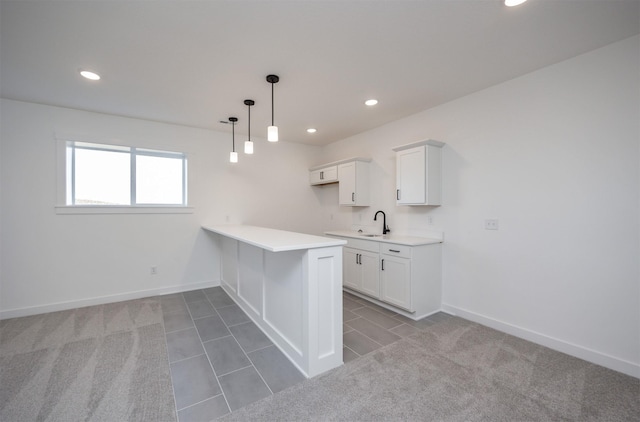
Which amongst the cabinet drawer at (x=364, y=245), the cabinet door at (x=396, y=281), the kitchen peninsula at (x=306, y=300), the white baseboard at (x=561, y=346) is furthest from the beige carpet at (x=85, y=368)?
the white baseboard at (x=561, y=346)

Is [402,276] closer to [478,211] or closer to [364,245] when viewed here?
[364,245]

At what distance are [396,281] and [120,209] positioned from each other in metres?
3.75

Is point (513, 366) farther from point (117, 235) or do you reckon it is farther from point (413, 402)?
point (117, 235)

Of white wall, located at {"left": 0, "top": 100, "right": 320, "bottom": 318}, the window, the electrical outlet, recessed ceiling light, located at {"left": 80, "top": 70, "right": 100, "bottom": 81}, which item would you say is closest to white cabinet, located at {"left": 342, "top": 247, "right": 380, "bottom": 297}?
the electrical outlet

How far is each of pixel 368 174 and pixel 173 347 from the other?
3.36 metres

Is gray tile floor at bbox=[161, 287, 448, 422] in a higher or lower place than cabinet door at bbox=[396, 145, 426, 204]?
lower

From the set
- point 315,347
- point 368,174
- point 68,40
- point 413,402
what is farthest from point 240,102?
point 413,402

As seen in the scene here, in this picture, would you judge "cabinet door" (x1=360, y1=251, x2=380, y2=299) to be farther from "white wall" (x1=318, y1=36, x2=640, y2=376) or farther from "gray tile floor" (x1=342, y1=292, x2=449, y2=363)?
"white wall" (x1=318, y1=36, x2=640, y2=376)

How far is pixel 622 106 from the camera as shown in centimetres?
201

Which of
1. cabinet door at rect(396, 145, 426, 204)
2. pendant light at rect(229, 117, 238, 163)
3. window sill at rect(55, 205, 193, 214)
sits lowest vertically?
window sill at rect(55, 205, 193, 214)

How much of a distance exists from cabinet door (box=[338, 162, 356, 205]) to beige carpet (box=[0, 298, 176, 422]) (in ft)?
9.74

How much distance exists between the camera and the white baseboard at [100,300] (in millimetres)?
3072

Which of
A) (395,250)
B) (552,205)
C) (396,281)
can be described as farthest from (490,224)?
(396,281)

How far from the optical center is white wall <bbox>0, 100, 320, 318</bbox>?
3.07 meters
